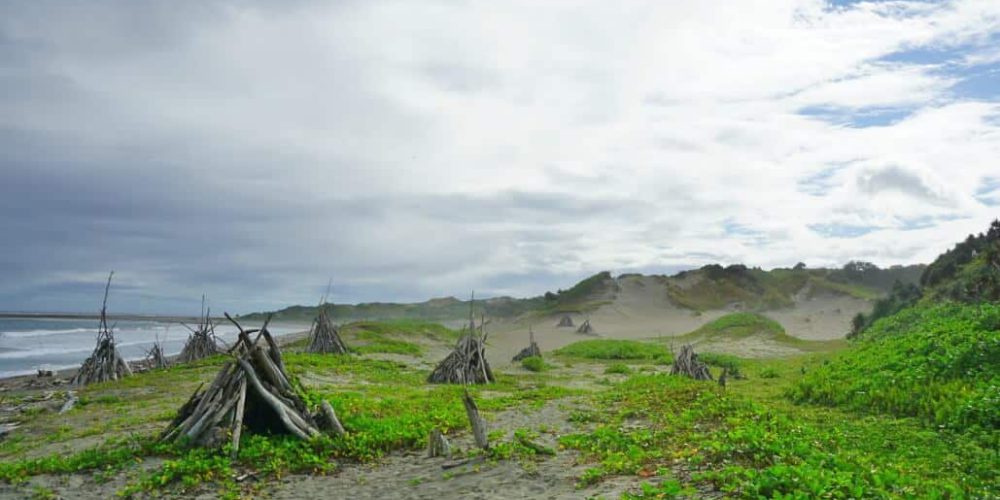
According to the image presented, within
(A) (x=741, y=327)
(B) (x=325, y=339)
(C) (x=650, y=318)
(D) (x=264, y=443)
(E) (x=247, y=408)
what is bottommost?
(D) (x=264, y=443)

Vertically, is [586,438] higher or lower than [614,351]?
higher

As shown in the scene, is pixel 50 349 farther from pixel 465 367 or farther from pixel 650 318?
pixel 650 318

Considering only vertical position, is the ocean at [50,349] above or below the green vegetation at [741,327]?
above

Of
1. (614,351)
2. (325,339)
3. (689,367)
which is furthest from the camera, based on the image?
(614,351)

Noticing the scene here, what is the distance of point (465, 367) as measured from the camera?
2117 centimetres

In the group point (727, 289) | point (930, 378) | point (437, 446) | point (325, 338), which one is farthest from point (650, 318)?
point (437, 446)

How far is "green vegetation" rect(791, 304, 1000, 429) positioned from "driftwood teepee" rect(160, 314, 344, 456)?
9.59 m

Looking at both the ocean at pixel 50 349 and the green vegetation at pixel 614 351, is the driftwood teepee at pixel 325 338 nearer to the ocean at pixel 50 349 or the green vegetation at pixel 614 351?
the ocean at pixel 50 349

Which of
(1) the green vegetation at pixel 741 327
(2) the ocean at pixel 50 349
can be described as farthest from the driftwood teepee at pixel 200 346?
(1) the green vegetation at pixel 741 327

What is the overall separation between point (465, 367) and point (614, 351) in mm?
14196

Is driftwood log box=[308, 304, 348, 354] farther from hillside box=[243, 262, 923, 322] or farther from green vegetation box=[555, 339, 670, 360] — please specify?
hillside box=[243, 262, 923, 322]

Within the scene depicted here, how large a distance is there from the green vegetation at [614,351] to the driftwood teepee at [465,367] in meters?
12.3

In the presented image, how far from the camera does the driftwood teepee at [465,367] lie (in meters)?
21.1

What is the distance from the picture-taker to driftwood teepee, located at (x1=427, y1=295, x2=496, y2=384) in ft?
69.2
